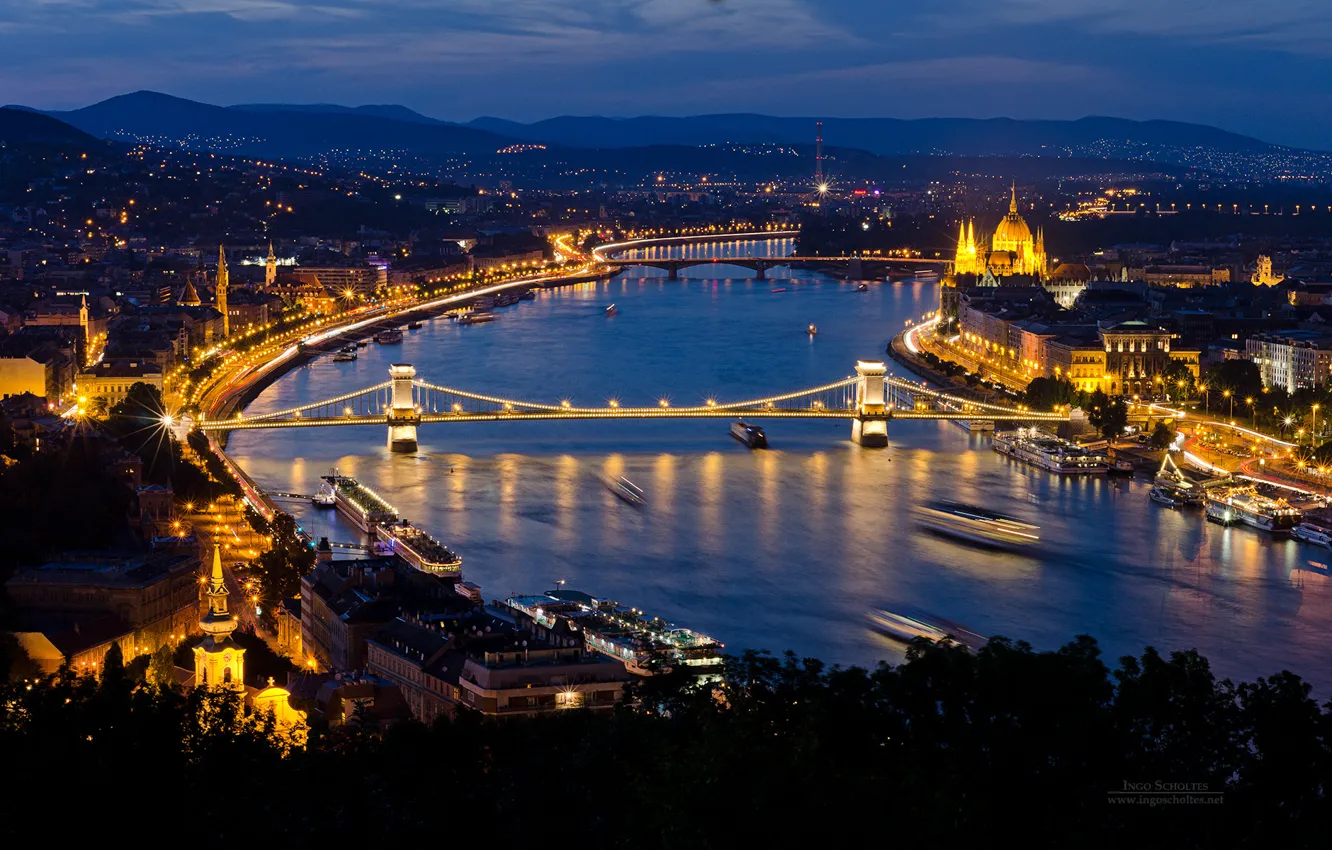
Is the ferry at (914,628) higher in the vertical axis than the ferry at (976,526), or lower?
higher

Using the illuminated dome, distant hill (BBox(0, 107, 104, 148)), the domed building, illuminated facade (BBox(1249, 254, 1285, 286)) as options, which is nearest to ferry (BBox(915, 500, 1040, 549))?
illuminated facade (BBox(1249, 254, 1285, 286))

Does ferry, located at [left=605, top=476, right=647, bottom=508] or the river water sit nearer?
the river water

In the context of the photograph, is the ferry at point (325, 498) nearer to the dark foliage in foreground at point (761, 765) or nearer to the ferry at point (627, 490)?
the ferry at point (627, 490)

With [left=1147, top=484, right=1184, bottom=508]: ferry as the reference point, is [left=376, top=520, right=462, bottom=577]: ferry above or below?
above

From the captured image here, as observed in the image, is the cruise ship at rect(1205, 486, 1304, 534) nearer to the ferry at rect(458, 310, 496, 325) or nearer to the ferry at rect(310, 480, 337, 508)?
the ferry at rect(310, 480, 337, 508)

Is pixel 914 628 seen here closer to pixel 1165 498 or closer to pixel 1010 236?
pixel 1165 498

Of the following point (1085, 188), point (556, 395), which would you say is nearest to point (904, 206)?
point (1085, 188)

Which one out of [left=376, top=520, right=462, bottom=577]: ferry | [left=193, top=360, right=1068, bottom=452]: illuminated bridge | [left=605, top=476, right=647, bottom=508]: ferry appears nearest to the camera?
[left=376, top=520, right=462, bottom=577]: ferry

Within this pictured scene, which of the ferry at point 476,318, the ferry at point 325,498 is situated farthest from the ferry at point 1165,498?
the ferry at point 476,318

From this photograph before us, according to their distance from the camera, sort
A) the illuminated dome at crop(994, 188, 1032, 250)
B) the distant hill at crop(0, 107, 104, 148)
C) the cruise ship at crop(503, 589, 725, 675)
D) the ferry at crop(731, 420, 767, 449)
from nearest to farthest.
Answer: the cruise ship at crop(503, 589, 725, 675)
the ferry at crop(731, 420, 767, 449)
the illuminated dome at crop(994, 188, 1032, 250)
the distant hill at crop(0, 107, 104, 148)
